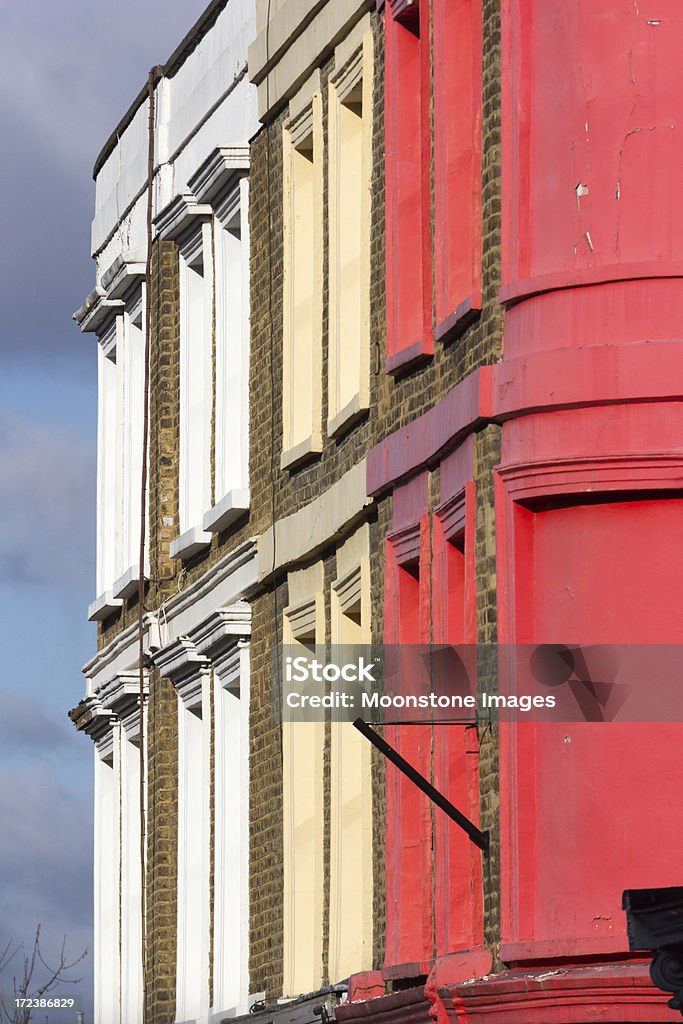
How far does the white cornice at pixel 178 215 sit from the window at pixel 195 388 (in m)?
0.13

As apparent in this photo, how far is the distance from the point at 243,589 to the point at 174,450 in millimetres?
3592

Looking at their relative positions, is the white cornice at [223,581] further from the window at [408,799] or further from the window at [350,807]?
the window at [408,799]

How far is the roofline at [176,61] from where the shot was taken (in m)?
29.3

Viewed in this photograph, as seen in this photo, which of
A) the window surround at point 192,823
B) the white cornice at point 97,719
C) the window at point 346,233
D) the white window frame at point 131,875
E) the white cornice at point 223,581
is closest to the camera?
the window at point 346,233

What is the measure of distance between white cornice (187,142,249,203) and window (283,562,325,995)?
4165mm

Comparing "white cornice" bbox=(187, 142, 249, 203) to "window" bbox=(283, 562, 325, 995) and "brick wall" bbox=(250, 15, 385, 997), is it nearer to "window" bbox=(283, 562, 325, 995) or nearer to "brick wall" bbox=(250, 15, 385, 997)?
"brick wall" bbox=(250, 15, 385, 997)

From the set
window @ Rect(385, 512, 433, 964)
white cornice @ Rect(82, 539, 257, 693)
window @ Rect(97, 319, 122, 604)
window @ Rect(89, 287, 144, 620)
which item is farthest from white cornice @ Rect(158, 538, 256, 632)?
window @ Rect(385, 512, 433, 964)

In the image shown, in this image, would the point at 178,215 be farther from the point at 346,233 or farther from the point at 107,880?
the point at 107,880

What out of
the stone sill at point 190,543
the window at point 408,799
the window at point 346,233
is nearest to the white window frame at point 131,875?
the stone sill at point 190,543

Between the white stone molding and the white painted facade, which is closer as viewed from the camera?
the white stone molding

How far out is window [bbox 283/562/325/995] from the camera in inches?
979

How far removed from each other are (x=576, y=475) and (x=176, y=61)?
41.5 ft

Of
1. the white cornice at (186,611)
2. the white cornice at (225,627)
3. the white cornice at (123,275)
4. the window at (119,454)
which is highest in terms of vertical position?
the white cornice at (123,275)

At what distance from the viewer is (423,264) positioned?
2212cm
